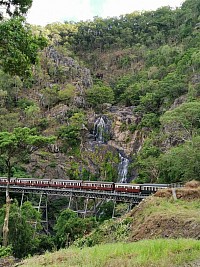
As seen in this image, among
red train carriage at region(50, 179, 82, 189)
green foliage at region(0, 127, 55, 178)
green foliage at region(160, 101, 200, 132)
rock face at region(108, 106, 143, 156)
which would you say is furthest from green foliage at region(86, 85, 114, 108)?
green foliage at region(0, 127, 55, 178)

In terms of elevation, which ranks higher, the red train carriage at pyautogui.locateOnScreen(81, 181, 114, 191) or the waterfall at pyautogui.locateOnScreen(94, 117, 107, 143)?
the waterfall at pyautogui.locateOnScreen(94, 117, 107, 143)

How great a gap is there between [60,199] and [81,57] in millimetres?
47531

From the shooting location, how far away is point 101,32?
78188 mm

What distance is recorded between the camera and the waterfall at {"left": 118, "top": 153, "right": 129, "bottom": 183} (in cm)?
3714

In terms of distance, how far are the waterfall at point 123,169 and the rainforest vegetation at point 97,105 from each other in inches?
19.3

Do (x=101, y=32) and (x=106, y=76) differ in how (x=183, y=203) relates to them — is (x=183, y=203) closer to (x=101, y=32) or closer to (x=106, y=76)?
(x=106, y=76)

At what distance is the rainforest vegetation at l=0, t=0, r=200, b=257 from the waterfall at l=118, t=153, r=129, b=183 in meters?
0.49

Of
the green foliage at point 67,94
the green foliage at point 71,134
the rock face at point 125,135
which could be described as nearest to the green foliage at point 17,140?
the green foliage at point 71,134

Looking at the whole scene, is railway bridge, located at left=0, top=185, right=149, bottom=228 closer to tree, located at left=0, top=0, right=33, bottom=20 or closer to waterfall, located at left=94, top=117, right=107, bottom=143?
waterfall, located at left=94, top=117, right=107, bottom=143

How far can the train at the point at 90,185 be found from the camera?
24.4 meters

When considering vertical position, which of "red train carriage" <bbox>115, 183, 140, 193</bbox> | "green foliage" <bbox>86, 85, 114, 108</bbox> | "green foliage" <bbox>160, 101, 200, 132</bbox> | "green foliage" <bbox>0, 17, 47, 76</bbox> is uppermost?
"green foliage" <bbox>86, 85, 114, 108</bbox>

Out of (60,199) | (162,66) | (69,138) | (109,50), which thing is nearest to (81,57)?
(109,50)

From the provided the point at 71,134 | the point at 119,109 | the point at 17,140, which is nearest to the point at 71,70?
the point at 119,109

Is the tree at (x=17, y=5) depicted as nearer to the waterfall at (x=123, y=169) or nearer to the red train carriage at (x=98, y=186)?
the red train carriage at (x=98, y=186)
